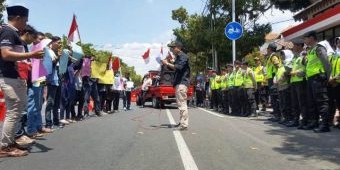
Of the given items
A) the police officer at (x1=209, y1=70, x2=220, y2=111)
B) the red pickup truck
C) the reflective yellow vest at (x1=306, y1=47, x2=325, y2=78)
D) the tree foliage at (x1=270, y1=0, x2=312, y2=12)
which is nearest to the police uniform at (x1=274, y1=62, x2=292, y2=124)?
the reflective yellow vest at (x1=306, y1=47, x2=325, y2=78)

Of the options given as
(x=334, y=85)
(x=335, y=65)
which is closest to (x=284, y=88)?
(x=334, y=85)

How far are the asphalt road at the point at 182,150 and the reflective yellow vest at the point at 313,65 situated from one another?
130 cm

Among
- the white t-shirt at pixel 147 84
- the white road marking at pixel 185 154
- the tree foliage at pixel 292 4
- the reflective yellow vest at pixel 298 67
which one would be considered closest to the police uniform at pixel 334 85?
the reflective yellow vest at pixel 298 67

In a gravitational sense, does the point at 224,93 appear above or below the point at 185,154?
above

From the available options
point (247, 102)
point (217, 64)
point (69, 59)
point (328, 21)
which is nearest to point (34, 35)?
point (69, 59)

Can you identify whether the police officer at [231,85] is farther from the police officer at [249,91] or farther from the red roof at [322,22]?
the red roof at [322,22]

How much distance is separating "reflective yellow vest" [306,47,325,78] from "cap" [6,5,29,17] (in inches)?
241

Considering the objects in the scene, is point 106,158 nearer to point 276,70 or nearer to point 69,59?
point 69,59

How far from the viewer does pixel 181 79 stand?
35.8 ft

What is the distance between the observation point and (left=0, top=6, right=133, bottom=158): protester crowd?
23.4 ft

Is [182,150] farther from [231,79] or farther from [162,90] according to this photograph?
[162,90]

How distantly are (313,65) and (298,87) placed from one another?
92cm

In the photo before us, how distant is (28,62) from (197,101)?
59.1 feet

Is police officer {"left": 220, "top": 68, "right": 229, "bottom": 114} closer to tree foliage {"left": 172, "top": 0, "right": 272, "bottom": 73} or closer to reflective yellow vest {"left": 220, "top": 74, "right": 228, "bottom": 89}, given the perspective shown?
reflective yellow vest {"left": 220, "top": 74, "right": 228, "bottom": 89}
